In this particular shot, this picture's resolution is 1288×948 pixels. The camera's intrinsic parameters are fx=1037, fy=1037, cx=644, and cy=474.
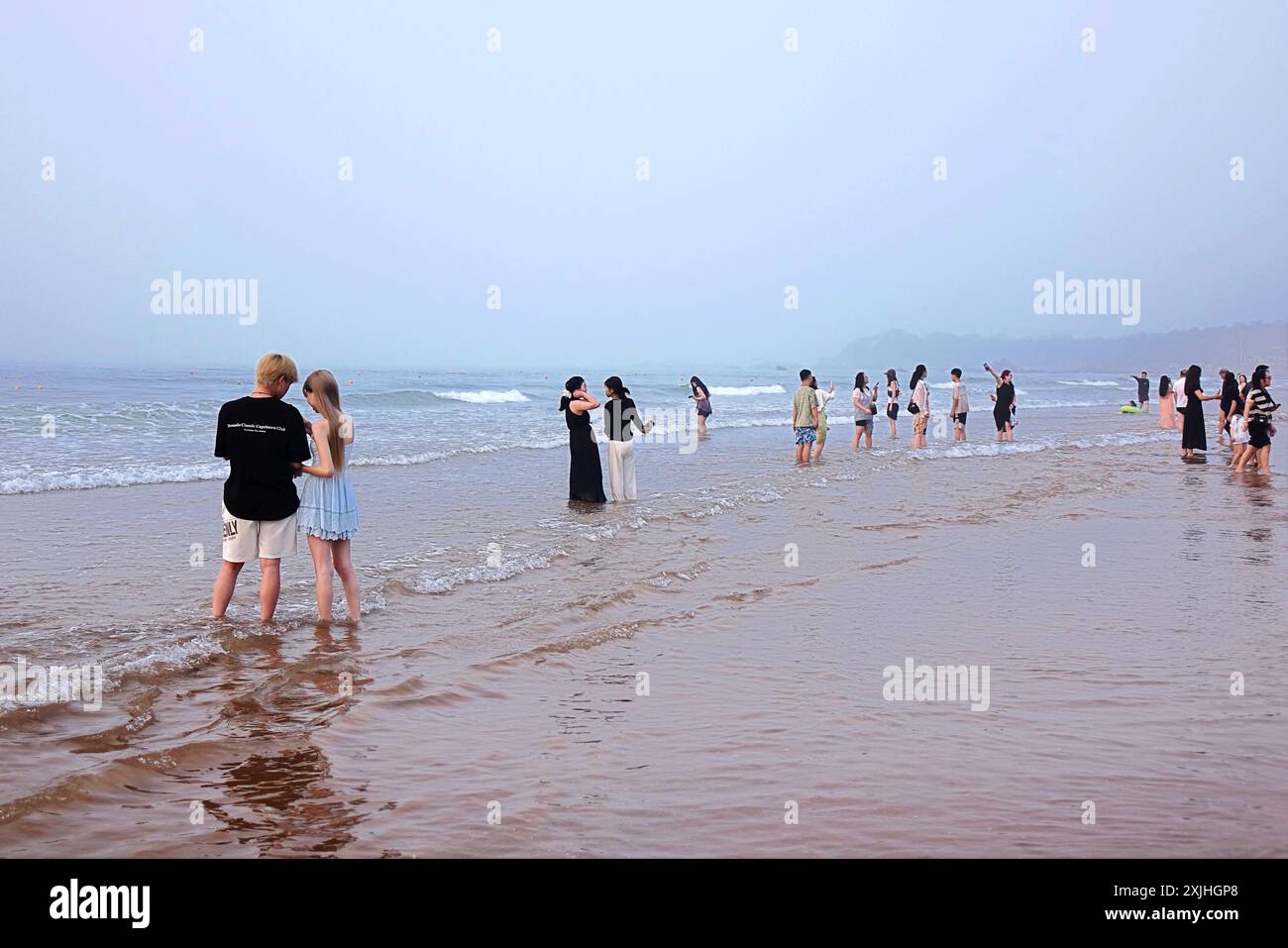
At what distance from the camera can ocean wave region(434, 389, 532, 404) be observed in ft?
155

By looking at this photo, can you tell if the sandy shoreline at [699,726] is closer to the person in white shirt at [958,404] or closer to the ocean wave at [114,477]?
the ocean wave at [114,477]

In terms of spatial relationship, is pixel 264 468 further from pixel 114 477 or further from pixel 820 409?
pixel 820 409

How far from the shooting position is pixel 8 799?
4.05 meters

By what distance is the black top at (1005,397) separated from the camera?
2506 cm

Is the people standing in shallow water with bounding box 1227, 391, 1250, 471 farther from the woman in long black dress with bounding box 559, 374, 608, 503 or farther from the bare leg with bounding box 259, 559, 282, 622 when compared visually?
the bare leg with bounding box 259, 559, 282, 622

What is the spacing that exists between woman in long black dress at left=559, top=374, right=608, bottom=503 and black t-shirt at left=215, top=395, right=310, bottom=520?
701 cm

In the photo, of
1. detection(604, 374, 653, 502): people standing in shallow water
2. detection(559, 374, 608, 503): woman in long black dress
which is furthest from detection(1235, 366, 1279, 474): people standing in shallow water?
detection(559, 374, 608, 503): woman in long black dress

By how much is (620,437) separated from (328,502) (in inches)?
286

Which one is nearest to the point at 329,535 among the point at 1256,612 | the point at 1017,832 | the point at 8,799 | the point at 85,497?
the point at 8,799

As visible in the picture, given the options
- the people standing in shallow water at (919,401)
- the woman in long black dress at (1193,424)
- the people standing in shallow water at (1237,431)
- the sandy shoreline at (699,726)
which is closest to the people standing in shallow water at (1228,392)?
the people standing in shallow water at (1237,431)

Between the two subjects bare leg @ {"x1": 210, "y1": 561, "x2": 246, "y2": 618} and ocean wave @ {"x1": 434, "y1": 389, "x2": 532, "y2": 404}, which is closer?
bare leg @ {"x1": 210, "y1": 561, "x2": 246, "y2": 618}

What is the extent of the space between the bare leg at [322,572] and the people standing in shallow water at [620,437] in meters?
6.96
